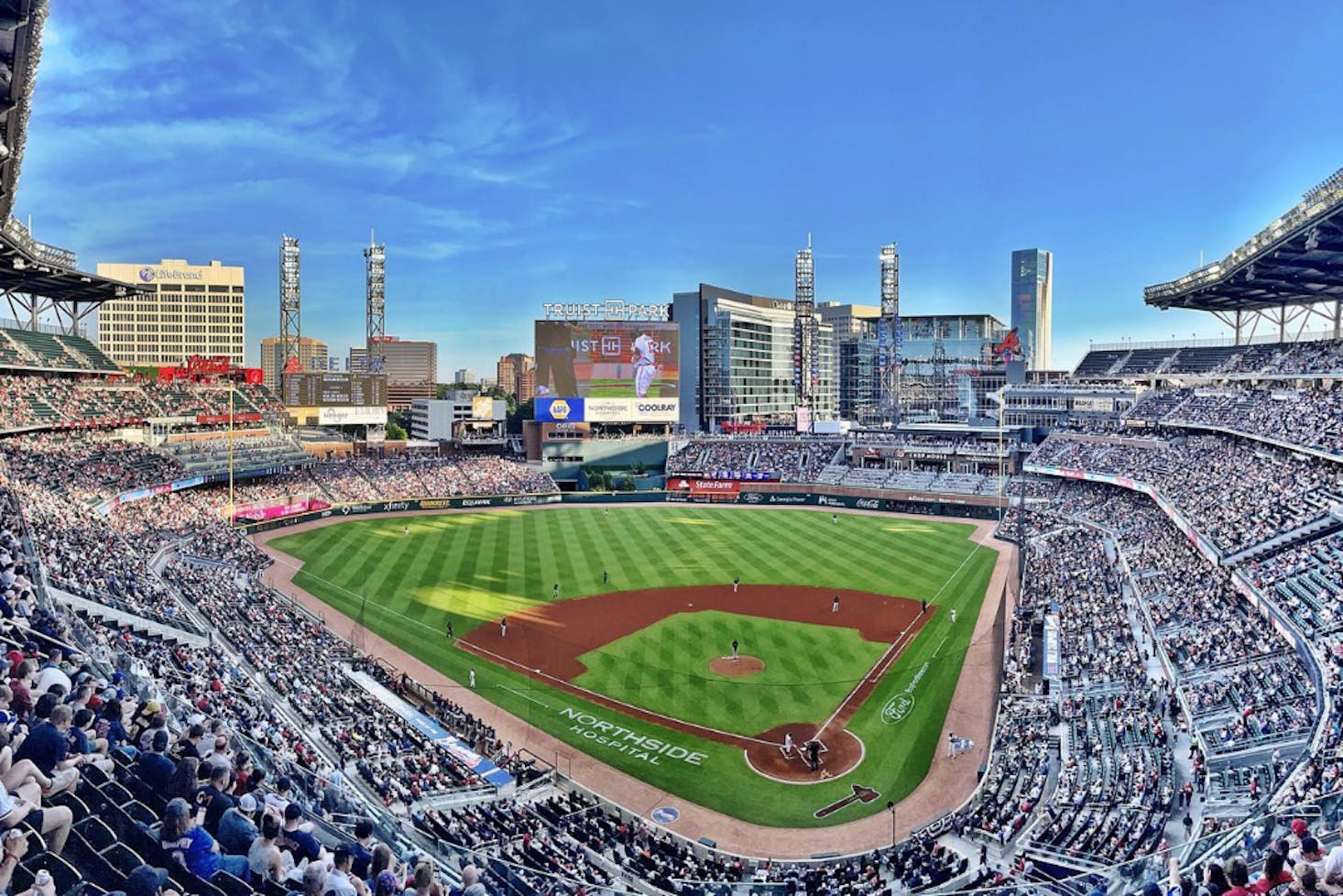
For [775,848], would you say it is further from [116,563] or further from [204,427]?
[204,427]

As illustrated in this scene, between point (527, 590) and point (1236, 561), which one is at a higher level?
point (1236, 561)

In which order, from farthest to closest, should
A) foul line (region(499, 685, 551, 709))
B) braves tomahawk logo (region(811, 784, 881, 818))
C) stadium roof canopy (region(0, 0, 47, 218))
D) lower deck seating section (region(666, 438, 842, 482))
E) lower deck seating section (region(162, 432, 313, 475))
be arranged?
lower deck seating section (region(666, 438, 842, 482)) → lower deck seating section (region(162, 432, 313, 475)) → foul line (region(499, 685, 551, 709)) → braves tomahawk logo (region(811, 784, 881, 818)) → stadium roof canopy (region(0, 0, 47, 218))

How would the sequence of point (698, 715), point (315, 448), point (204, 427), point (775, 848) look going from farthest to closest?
point (315, 448), point (204, 427), point (698, 715), point (775, 848)

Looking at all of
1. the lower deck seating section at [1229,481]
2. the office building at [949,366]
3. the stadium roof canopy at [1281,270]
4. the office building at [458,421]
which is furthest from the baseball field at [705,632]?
the office building at [949,366]

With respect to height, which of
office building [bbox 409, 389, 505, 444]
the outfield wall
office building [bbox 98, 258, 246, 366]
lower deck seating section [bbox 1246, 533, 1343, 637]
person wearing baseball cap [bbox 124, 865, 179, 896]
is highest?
office building [bbox 98, 258, 246, 366]

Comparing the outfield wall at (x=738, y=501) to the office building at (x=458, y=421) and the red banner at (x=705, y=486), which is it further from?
the office building at (x=458, y=421)

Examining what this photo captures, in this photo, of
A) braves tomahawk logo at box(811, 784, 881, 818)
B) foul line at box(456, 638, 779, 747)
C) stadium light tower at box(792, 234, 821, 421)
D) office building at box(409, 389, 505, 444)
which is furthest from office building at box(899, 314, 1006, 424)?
braves tomahawk logo at box(811, 784, 881, 818)

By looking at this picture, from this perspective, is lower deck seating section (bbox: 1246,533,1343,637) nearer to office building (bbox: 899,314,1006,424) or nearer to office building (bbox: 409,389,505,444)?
office building (bbox: 899,314,1006,424)

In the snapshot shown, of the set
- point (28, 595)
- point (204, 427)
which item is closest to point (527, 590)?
point (28, 595)
